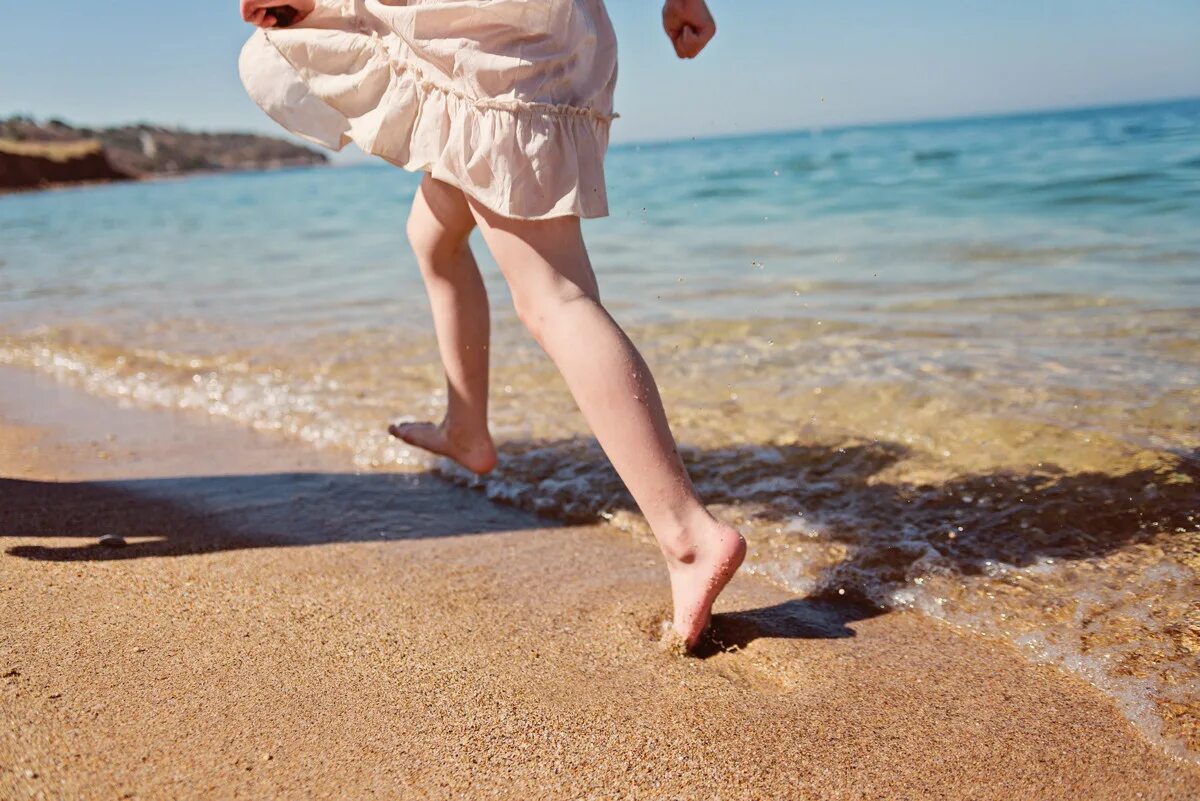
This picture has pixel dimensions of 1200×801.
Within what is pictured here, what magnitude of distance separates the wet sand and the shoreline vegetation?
4334cm

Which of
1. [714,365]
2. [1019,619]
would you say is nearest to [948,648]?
[1019,619]

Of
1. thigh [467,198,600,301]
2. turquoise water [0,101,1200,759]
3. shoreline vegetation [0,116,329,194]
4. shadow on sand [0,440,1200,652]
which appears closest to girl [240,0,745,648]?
thigh [467,198,600,301]

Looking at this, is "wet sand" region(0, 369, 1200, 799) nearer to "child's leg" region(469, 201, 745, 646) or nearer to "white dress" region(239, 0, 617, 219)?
"child's leg" region(469, 201, 745, 646)

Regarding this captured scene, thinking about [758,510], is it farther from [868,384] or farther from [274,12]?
[274,12]

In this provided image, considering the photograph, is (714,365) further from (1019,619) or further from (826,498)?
(1019,619)

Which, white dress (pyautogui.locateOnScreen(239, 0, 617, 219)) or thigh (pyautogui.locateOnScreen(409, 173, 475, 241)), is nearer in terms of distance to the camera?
white dress (pyautogui.locateOnScreen(239, 0, 617, 219))

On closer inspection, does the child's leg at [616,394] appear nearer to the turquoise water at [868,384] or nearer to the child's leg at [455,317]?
the child's leg at [455,317]

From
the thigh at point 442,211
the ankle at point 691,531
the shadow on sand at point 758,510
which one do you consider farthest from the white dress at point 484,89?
the shadow on sand at point 758,510

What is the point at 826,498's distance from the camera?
2.26 metres

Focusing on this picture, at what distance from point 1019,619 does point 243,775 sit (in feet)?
4.12

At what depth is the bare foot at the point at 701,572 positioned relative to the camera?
1.49m

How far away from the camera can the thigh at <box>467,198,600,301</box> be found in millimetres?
1508

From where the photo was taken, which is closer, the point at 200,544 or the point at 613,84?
the point at 613,84

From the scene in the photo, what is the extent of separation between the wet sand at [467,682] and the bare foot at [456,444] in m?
0.18
